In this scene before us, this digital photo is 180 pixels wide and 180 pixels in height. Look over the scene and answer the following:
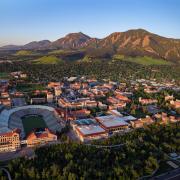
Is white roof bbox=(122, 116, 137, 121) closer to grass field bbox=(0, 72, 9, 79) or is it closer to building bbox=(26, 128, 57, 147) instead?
building bbox=(26, 128, 57, 147)

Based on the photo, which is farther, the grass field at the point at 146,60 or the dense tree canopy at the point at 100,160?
the grass field at the point at 146,60

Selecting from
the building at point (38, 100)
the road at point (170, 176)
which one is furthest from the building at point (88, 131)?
the building at point (38, 100)

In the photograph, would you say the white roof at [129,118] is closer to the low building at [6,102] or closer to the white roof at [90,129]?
the white roof at [90,129]

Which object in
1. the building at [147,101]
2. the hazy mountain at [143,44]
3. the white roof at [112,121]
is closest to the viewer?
the white roof at [112,121]

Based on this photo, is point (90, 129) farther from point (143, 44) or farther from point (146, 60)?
point (143, 44)

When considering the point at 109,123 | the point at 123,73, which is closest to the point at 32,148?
the point at 109,123

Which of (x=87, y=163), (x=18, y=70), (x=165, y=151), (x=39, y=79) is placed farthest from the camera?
(x=18, y=70)

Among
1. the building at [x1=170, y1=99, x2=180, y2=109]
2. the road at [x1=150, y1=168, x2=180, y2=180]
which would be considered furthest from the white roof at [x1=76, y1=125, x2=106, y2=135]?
the building at [x1=170, y1=99, x2=180, y2=109]

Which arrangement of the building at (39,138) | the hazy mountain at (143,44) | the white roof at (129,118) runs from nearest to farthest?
the building at (39,138)
the white roof at (129,118)
the hazy mountain at (143,44)

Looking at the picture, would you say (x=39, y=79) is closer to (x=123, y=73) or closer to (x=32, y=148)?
(x=123, y=73)
